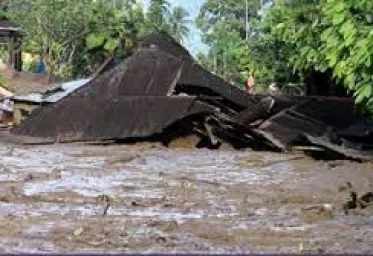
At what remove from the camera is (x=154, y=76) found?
1931 centimetres

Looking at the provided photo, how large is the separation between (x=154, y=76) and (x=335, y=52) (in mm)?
9183

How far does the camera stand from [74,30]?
38312 millimetres

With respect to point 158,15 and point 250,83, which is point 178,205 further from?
point 158,15

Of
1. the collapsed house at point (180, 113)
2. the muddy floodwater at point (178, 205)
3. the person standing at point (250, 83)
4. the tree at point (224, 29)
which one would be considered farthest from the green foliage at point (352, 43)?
the tree at point (224, 29)

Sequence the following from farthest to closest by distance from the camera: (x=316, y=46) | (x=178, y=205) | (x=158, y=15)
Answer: (x=158, y=15), (x=316, y=46), (x=178, y=205)

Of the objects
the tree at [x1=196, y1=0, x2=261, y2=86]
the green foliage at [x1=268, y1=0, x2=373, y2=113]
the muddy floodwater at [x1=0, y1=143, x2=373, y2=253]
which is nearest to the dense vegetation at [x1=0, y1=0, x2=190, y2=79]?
the tree at [x1=196, y1=0, x2=261, y2=86]

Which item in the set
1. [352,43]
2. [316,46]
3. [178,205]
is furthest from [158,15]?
[178,205]

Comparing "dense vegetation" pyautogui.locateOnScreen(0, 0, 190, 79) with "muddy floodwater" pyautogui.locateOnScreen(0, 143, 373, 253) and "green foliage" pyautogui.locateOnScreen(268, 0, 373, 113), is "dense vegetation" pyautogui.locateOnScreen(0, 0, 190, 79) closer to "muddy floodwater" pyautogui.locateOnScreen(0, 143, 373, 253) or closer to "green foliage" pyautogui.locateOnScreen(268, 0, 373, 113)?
"muddy floodwater" pyautogui.locateOnScreen(0, 143, 373, 253)

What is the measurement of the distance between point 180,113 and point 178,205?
8.99 metres

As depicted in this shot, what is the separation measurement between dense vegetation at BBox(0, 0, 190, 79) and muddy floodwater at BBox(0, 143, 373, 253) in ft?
75.7

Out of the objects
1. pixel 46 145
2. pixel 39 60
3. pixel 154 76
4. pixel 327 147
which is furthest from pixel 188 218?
pixel 39 60

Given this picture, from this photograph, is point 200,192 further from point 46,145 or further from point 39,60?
point 39,60

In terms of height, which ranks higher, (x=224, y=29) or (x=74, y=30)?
(x=74, y=30)

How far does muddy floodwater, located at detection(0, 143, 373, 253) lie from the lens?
21.4 ft
